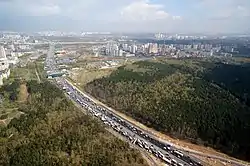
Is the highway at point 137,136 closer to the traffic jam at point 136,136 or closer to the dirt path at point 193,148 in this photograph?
the traffic jam at point 136,136

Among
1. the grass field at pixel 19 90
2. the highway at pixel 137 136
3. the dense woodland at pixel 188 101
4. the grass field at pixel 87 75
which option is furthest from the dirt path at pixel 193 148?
the grass field at pixel 87 75

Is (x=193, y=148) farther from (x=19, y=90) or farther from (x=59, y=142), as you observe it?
(x=19, y=90)

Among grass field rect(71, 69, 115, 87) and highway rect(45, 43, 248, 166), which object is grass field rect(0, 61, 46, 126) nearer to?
grass field rect(71, 69, 115, 87)

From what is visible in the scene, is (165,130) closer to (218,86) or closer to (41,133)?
(41,133)

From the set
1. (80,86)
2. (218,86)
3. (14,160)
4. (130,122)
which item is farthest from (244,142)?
(80,86)

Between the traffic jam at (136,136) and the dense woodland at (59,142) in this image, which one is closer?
the dense woodland at (59,142)

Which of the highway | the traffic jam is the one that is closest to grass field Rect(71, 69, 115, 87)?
the highway
